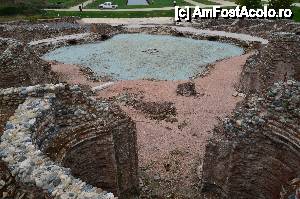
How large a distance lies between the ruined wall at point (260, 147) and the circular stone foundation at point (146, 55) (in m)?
12.1

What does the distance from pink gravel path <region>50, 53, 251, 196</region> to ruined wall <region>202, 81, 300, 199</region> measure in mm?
1862

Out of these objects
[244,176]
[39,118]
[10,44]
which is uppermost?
[10,44]

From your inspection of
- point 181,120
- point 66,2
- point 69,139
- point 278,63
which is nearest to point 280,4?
point 278,63

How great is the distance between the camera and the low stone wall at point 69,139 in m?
6.64

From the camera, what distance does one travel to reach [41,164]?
6430 millimetres

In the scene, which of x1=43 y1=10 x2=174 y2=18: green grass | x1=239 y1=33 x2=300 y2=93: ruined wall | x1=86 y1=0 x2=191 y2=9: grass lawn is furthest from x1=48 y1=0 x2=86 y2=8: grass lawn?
x1=239 y1=33 x2=300 y2=93: ruined wall

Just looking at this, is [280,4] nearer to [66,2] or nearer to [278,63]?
[278,63]

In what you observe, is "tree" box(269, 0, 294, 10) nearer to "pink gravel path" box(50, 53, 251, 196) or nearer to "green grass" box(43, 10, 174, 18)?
"green grass" box(43, 10, 174, 18)

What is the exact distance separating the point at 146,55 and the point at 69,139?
18184 millimetres

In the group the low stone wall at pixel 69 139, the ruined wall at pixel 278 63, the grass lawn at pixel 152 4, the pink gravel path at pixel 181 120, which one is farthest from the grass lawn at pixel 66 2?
the low stone wall at pixel 69 139

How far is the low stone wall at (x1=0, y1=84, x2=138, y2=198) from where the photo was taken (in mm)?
6645

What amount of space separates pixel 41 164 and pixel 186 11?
118 ft

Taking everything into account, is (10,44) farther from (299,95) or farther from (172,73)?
(299,95)

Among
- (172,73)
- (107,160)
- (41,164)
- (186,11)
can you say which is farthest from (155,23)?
(41,164)
